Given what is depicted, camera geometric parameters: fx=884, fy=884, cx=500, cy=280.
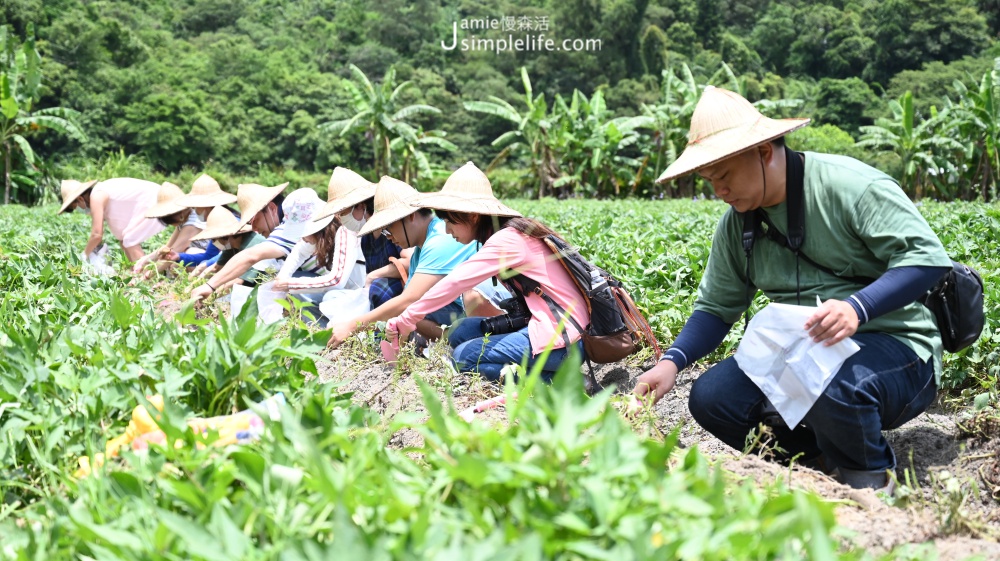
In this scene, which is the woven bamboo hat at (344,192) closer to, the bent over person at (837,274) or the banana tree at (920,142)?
the bent over person at (837,274)

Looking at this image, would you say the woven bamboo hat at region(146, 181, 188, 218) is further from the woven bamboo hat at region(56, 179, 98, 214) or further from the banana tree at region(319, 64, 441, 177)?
the banana tree at region(319, 64, 441, 177)

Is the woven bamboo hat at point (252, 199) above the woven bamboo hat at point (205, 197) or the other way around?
above

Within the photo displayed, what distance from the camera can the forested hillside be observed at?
2727 cm

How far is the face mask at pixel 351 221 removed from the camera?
5.68 metres

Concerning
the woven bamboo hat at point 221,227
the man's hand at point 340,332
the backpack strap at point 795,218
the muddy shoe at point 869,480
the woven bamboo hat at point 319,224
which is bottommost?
the woven bamboo hat at point 221,227


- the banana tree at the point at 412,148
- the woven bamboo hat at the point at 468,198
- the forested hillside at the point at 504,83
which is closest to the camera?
the woven bamboo hat at the point at 468,198

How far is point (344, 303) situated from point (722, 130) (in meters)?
3.27

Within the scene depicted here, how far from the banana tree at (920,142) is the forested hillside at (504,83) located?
97mm

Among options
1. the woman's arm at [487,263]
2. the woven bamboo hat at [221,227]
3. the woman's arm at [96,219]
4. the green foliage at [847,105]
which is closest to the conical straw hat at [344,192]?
the woven bamboo hat at [221,227]

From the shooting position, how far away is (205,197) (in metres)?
7.95

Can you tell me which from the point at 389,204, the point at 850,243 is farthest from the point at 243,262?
the point at 850,243

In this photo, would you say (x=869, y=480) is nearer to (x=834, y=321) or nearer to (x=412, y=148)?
(x=834, y=321)

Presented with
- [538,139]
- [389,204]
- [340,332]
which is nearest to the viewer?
[340,332]

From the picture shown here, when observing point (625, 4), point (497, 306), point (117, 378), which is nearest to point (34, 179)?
point (497, 306)
